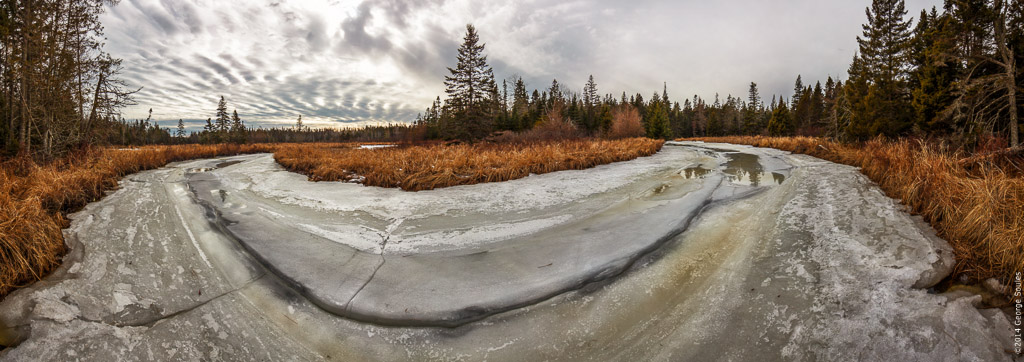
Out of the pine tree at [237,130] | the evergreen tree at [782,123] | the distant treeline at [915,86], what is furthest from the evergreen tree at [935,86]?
the pine tree at [237,130]

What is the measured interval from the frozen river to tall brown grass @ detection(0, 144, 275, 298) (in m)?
0.17

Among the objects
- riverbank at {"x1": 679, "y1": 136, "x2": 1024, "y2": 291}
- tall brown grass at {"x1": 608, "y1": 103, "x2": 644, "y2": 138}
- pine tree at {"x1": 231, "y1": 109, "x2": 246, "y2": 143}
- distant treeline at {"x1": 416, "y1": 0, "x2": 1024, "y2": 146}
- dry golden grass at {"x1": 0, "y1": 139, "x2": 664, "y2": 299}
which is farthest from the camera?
pine tree at {"x1": 231, "y1": 109, "x2": 246, "y2": 143}

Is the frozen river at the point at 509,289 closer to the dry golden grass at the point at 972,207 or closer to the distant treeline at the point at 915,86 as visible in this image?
the dry golden grass at the point at 972,207

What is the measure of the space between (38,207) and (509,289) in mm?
5900

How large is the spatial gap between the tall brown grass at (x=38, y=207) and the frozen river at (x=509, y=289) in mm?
171

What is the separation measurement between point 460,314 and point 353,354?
0.71 meters

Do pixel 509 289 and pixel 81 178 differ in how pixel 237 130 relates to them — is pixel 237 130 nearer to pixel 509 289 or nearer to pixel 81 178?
pixel 81 178

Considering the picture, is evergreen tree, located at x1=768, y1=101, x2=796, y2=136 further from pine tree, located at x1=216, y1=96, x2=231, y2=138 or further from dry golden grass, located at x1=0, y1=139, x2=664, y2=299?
pine tree, located at x1=216, y1=96, x2=231, y2=138

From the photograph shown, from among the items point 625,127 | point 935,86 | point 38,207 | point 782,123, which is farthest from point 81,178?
point 782,123

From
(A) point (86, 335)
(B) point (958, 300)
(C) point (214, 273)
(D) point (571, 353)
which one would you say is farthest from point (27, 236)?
(B) point (958, 300)

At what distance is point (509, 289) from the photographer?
2.65m

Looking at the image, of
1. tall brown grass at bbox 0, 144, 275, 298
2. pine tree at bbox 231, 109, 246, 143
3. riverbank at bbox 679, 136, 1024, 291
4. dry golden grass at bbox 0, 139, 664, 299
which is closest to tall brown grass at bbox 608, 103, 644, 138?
dry golden grass at bbox 0, 139, 664, 299

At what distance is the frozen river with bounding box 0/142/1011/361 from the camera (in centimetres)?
200

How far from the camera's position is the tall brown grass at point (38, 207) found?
2.75 meters
